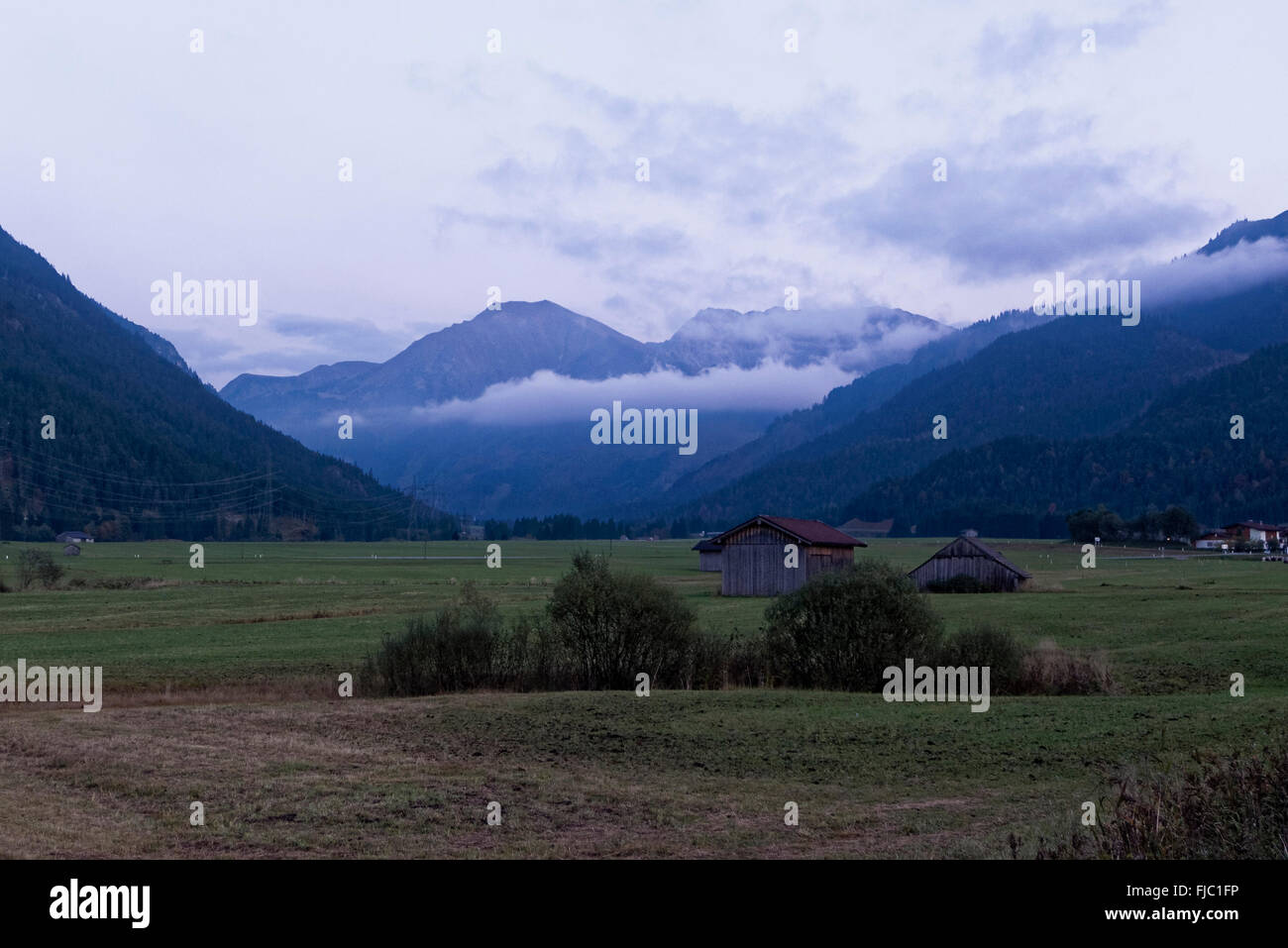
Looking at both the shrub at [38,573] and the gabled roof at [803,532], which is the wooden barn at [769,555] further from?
the shrub at [38,573]

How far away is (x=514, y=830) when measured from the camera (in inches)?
604

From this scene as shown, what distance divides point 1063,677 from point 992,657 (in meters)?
2.07

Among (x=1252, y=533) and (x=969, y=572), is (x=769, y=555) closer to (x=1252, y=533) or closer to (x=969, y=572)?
(x=969, y=572)

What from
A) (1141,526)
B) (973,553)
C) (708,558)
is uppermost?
(1141,526)

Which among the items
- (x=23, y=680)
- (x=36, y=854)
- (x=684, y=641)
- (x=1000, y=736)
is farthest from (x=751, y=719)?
(x=23, y=680)

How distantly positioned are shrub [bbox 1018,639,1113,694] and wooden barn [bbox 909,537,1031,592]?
4709cm

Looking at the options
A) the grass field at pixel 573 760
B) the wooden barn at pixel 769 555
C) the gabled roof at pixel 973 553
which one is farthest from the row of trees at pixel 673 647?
the gabled roof at pixel 973 553

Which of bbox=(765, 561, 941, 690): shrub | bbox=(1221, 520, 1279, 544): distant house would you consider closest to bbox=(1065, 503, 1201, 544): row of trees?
bbox=(1221, 520, 1279, 544): distant house

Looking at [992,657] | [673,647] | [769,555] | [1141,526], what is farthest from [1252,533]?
[673,647]

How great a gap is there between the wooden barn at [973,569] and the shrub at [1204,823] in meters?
68.1

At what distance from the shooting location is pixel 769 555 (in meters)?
78.2
